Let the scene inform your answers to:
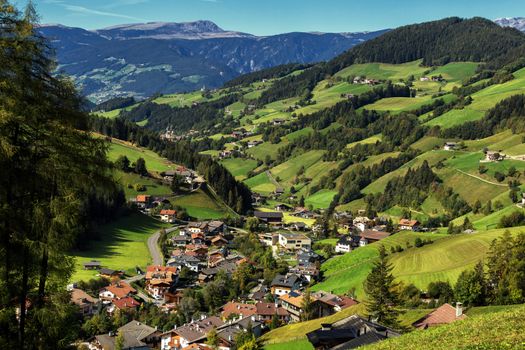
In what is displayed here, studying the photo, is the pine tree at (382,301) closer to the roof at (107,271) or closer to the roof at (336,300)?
the roof at (336,300)

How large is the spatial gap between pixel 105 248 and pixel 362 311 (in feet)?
208

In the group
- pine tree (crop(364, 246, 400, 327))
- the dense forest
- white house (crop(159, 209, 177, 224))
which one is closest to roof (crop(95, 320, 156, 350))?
pine tree (crop(364, 246, 400, 327))

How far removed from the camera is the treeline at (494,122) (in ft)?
596

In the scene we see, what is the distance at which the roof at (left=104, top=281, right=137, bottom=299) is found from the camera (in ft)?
255

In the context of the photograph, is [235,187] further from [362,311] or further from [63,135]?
[63,135]

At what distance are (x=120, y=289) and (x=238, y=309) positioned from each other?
20.4 metres

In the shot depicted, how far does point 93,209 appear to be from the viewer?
373 feet

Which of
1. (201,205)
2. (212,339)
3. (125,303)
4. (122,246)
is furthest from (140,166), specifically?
(212,339)

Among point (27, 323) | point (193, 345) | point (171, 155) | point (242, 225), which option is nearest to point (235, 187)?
point (242, 225)

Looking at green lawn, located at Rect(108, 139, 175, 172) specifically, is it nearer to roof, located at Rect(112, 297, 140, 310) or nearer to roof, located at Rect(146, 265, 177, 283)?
roof, located at Rect(146, 265, 177, 283)

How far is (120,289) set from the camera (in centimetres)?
7956

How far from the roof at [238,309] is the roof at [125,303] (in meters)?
14.3

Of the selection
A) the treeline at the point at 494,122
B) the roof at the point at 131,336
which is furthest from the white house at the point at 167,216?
the treeline at the point at 494,122

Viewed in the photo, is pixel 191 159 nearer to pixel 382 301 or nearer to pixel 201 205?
pixel 201 205
